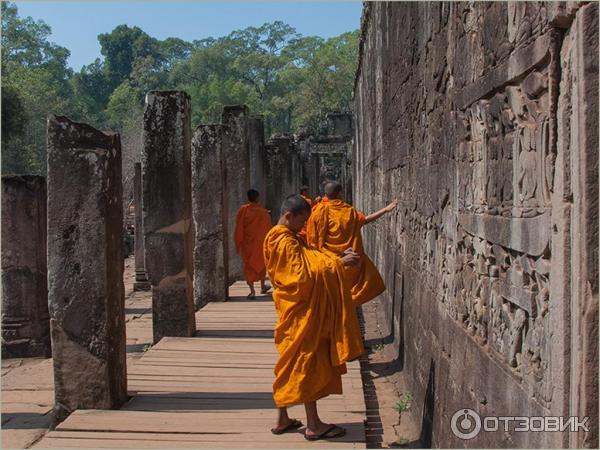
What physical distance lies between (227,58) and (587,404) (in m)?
80.9

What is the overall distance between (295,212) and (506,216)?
5.73 feet

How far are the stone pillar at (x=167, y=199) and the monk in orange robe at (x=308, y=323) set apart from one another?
114 inches

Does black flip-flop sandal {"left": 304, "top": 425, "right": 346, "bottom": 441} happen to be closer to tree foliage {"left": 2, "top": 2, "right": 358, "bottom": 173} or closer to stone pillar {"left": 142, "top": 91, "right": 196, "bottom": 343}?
stone pillar {"left": 142, "top": 91, "right": 196, "bottom": 343}

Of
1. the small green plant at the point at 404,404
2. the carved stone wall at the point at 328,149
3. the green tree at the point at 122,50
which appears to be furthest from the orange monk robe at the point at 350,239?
the green tree at the point at 122,50

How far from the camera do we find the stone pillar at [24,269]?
8523mm

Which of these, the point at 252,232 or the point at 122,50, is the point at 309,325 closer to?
the point at 252,232

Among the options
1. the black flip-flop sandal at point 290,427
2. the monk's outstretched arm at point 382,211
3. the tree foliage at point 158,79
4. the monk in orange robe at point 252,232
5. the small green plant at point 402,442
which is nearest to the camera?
the black flip-flop sandal at point 290,427

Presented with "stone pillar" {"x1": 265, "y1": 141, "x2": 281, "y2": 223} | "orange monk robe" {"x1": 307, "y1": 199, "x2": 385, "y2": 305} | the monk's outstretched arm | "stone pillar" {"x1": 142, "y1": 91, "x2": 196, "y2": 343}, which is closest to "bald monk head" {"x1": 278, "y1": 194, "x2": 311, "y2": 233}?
the monk's outstretched arm

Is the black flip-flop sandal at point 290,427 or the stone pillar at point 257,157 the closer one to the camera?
the black flip-flop sandal at point 290,427

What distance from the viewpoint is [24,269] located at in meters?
8.60

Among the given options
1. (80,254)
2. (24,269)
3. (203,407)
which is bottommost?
(203,407)

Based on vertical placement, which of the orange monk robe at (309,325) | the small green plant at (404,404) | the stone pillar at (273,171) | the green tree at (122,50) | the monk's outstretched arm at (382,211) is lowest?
the small green plant at (404,404)

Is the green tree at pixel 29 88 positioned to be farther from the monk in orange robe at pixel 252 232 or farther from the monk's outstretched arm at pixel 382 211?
the monk's outstretched arm at pixel 382 211

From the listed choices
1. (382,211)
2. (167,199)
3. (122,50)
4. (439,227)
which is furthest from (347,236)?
(122,50)
